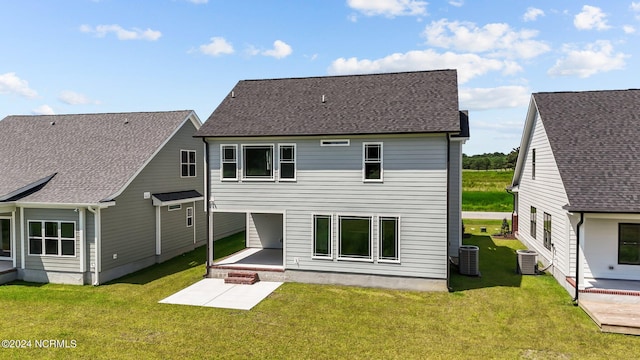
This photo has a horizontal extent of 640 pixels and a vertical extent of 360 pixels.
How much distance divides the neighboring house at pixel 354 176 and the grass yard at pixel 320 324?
115 cm

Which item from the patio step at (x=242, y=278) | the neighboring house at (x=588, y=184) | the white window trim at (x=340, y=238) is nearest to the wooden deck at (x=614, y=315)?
the neighboring house at (x=588, y=184)

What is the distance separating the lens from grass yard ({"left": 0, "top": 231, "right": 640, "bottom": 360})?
9.18 meters

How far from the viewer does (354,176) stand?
553 inches

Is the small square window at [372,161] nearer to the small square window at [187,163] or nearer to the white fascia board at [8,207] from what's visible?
the small square window at [187,163]

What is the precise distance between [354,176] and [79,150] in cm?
1284

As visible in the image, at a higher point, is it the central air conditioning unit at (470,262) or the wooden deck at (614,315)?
the central air conditioning unit at (470,262)

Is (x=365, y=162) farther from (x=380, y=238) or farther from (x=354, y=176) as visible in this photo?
(x=380, y=238)

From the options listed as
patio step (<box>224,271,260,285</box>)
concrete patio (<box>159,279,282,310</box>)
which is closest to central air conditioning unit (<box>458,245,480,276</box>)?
concrete patio (<box>159,279,282,310</box>)

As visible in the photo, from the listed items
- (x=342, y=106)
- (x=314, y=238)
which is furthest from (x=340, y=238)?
(x=342, y=106)

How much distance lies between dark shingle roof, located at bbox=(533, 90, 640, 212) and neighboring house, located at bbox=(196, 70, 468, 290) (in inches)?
139

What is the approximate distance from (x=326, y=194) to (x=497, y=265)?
8205 mm

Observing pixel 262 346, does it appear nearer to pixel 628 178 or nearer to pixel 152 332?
pixel 152 332

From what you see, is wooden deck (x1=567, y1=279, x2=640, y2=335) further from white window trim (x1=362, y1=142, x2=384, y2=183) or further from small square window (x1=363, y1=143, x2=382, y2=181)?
small square window (x1=363, y1=143, x2=382, y2=181)

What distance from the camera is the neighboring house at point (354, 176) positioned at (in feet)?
44.1
